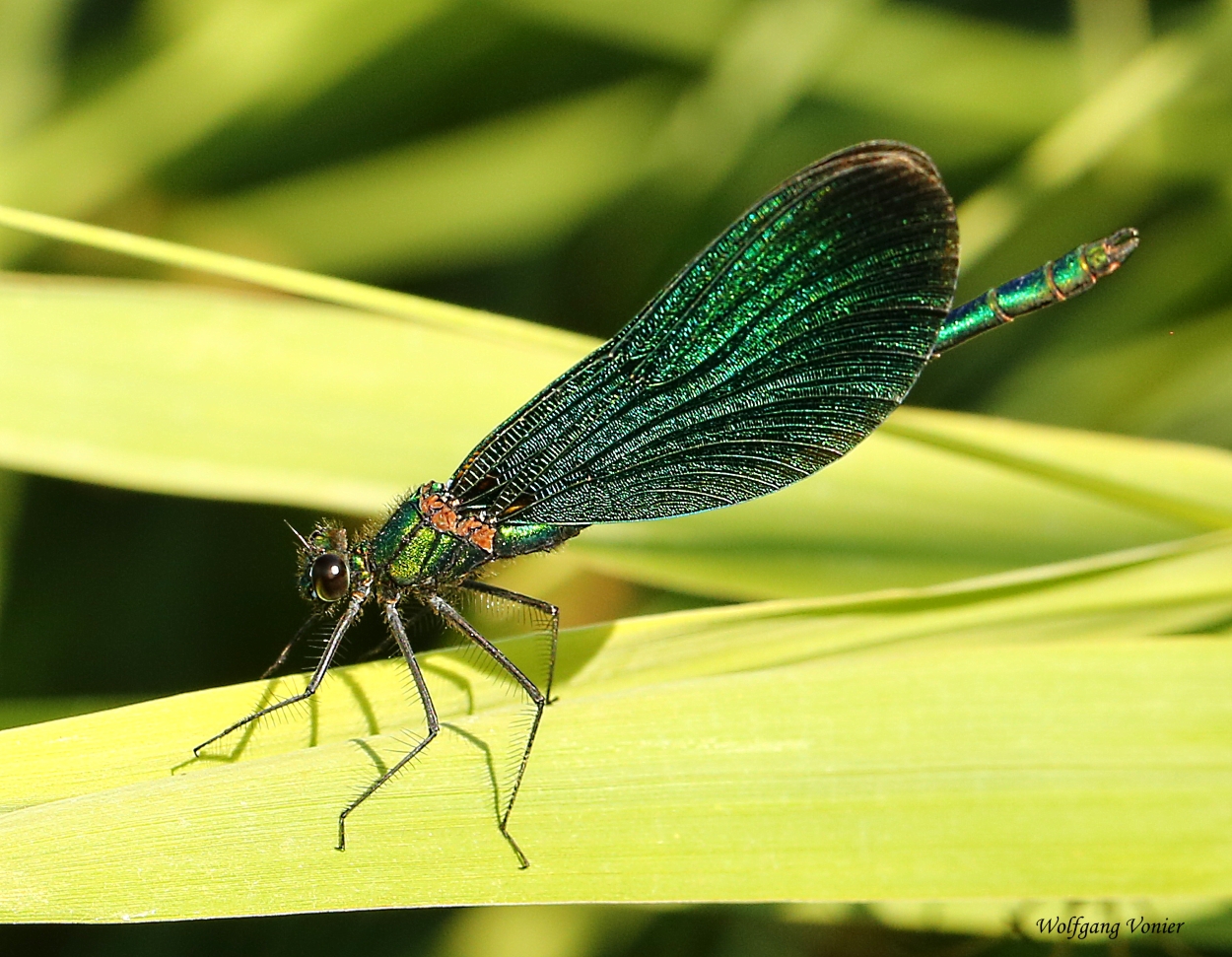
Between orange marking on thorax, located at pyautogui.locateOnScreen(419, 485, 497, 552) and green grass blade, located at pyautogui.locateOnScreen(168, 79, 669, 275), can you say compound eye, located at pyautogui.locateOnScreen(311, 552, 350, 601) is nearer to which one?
orange marking on thorax, located at pyautogui.locateOnScreen(419, 485, 497, 552)

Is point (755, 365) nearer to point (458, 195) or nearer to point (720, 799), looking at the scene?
point (720, 799)

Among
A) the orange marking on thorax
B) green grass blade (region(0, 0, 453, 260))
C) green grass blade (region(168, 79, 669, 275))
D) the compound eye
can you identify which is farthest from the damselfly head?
green grass blade (region(0, 0, 453, 260))

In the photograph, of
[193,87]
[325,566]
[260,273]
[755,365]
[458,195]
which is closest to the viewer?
[260,273]

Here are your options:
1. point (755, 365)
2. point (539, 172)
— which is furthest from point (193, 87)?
point (755, 365)

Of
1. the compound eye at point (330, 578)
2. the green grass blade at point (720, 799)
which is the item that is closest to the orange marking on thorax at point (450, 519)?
the compound eye at point (330, 578)

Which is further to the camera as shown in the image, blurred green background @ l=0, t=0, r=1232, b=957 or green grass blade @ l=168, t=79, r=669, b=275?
green grass blade @ l=168, t=79, r=669, b=275

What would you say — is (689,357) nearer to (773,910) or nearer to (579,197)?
(773,910)
